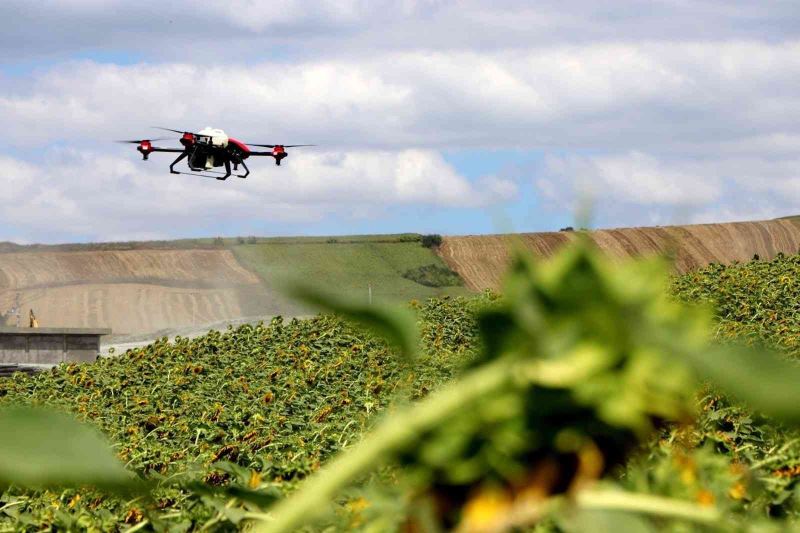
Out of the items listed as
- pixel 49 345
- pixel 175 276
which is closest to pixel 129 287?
pixel 175 276

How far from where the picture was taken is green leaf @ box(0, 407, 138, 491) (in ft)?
2.30

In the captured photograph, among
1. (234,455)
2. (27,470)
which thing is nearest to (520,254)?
(27,470)

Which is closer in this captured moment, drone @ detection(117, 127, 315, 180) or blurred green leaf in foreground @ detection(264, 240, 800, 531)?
blurred green leaf in foreground @ detection(264, 240, 800, 531)

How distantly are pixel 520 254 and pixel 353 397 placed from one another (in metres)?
8.11

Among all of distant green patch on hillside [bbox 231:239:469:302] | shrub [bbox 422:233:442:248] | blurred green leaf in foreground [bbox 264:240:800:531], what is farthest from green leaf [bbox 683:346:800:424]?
shrub [bbox 422:233:442:248]

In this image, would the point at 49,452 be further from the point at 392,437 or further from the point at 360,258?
the point at 360,258

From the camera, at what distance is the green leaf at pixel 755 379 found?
0.62 meters

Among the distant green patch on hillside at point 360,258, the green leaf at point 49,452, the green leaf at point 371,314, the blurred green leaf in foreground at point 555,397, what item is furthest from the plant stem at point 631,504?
the distant green patch on hillside at point 360,258

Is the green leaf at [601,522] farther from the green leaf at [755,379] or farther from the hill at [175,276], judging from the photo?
the hill at [175,276]

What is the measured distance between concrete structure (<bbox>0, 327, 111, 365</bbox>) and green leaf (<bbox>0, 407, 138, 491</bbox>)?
671 inches

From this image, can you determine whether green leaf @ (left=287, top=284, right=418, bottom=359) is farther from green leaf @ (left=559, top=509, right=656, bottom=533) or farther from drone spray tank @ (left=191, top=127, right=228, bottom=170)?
drone spray tank @ (left=191, top=127, right=228, bottom=170)

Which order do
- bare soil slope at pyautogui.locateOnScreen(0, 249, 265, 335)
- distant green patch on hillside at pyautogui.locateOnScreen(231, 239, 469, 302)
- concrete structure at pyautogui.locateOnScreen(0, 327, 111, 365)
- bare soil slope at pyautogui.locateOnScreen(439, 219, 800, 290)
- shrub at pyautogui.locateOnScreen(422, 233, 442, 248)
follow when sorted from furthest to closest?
1. shrub at pyautogui.locateOnScreen(422, 233, 442, 248)
2. bare soil slope at pyautogui.locateOnScreen(0, 249, 265, 335)
3. distant green patch on hillside at pyautogui.locateOnScreen(231, 239, 469, 302)
4. bare soil slope at pyautogui.locateOnScreen(439, 219, 800, 290)
5. concrete structure at pyautogui.locateOnScreen(0, 327, 111, 365)

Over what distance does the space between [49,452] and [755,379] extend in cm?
47

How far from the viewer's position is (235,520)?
1.20 meters
